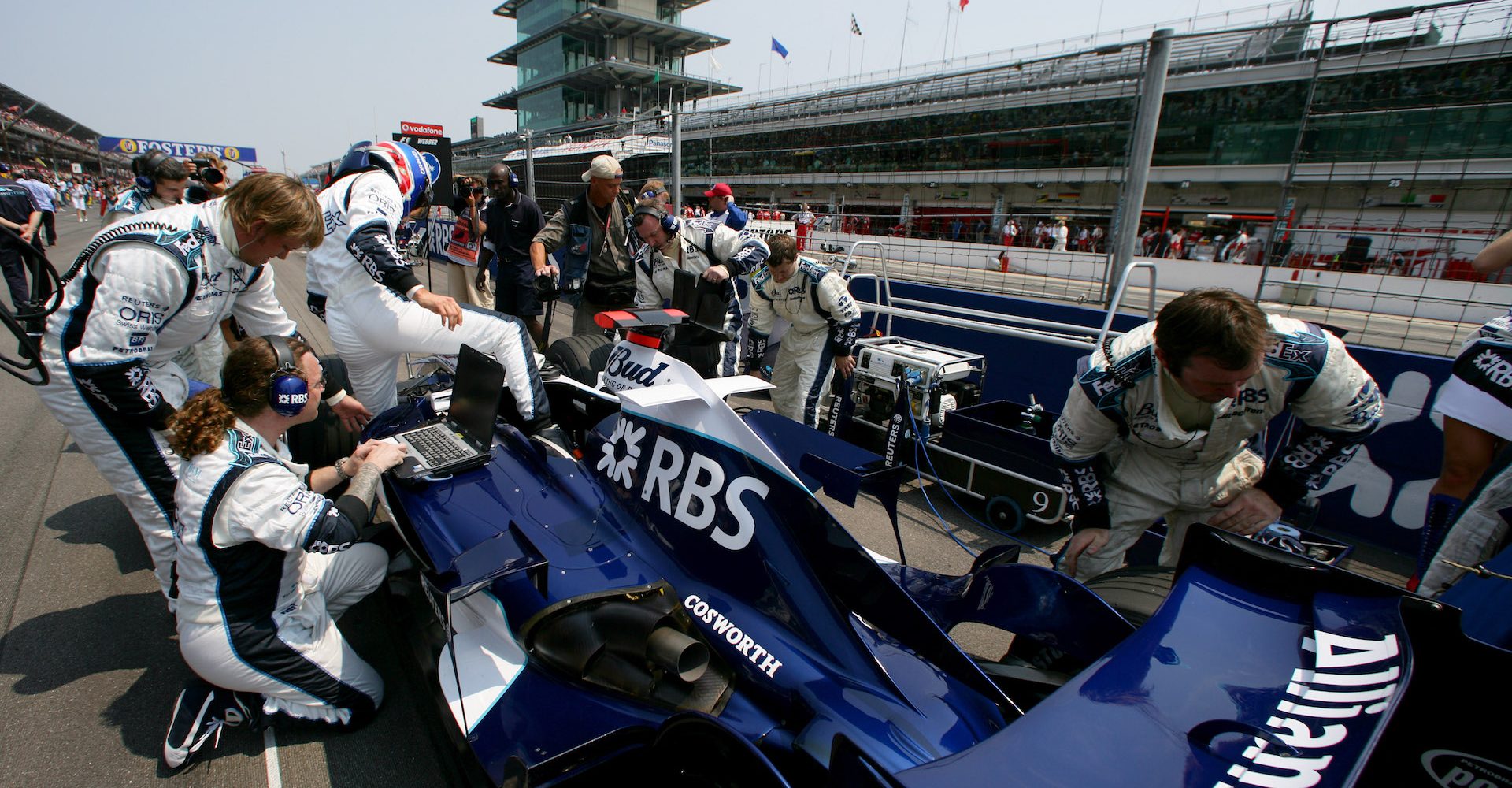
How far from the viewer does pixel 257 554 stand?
222 centimetres

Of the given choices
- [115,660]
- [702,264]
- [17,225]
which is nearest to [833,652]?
[115,660]

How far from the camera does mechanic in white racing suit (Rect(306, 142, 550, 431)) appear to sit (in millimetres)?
3047

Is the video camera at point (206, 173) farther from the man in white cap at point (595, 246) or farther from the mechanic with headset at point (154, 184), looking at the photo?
the man in white cap at point (595, 246)

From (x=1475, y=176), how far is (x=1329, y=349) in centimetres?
911

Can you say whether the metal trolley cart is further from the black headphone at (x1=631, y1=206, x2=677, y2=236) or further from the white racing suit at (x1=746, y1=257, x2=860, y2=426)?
the black headphone at (x1=631, y1=206, x2=677, y2=236)

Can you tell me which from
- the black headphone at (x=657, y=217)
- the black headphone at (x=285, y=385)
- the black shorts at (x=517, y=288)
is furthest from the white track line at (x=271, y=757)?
the black shorts at (x=517, y=288)

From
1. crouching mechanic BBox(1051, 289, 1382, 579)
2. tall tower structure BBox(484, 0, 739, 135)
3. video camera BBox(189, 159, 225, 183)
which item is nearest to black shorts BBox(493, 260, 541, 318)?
video camera BBox(189, 159, 225, 183)

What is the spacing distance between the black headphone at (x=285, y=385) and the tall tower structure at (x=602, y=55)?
64904mm

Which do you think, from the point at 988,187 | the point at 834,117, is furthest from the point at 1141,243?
the point at 834,117

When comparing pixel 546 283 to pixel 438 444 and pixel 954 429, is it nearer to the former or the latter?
pixel 438 444

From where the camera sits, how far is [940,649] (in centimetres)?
170

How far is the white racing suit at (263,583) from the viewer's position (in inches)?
82.6

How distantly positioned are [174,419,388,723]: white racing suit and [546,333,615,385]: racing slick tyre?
172 cm

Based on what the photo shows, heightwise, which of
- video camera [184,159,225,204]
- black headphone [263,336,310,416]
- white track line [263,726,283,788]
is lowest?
white track line [263,726,283,788]
